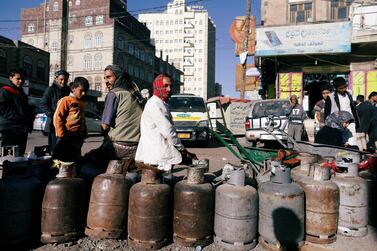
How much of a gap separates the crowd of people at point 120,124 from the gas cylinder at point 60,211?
31.4 inches

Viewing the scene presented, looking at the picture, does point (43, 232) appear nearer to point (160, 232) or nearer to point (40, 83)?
point (160, 232)

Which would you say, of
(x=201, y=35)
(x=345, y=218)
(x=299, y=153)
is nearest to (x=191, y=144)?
(x=299, y=153)

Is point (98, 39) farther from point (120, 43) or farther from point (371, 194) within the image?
point (371, 194)

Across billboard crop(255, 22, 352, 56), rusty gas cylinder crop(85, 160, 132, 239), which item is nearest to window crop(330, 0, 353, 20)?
billboard crop(255, 22, 352, 56)

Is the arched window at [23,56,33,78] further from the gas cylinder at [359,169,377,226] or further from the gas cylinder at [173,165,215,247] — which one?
the gas cylinder at [359,169,377,226]

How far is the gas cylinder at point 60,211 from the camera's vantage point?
2.70 m

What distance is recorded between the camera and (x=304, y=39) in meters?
13.8

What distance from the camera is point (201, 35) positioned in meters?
109

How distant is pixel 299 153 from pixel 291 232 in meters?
1.26

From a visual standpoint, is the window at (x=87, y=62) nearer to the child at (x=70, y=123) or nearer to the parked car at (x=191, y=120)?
the parked car at (x=191, y=120)

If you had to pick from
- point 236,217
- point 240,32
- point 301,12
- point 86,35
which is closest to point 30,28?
point 86,35

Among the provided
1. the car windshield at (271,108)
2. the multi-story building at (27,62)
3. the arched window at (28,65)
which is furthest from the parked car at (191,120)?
the arched window at (28,65)

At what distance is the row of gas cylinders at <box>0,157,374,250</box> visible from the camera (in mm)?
2678

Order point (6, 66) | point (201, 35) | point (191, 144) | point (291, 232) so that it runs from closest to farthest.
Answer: point (291, 232) < point (191, 144) < point (6, 66) < point (201, 35)
